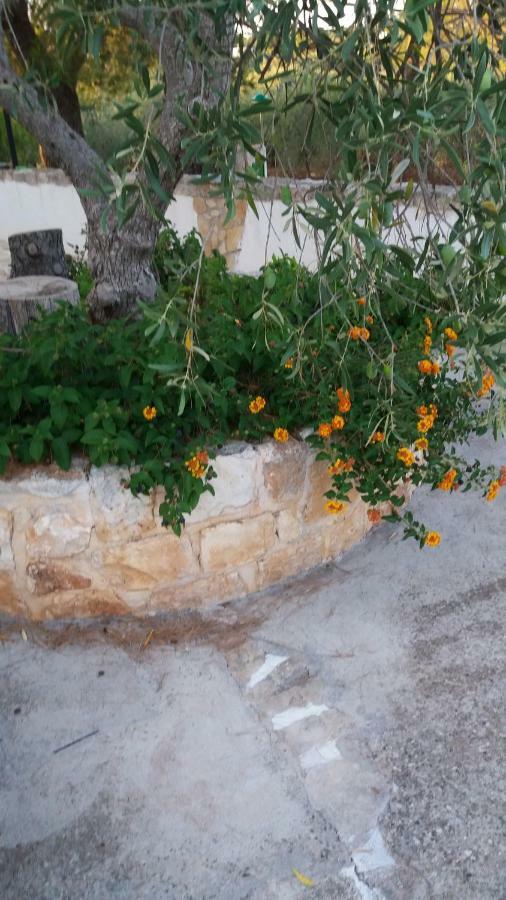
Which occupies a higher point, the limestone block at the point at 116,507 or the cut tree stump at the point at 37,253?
the cut tree stump at the point at 37,253

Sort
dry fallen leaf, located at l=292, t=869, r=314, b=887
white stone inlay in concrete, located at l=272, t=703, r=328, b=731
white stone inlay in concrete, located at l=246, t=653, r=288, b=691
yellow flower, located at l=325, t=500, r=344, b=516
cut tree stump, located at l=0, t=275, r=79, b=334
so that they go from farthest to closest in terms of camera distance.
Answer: cut tree stump, located at l=0, t=275, r=79, b=334 < yellow flower, located at l=325, t=500, r=344, b=516 < white stone inlay in concrete, located at l=246, t=653, r=288, b=691 < white stone inlay in concrete, located at l=272, t=703, r=328, b=731 < dry fallen leaf, located at l=292, t=869, r=314, b=887

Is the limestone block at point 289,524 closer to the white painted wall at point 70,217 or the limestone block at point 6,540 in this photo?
the limestone block at point 6,540

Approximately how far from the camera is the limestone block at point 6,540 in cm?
290

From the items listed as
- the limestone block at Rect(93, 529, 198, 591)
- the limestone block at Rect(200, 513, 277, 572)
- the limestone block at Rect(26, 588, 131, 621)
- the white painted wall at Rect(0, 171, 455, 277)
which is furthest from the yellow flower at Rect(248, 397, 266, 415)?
the white painted wall at Rect(0, 171, 455, 277)

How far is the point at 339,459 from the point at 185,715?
1.06m

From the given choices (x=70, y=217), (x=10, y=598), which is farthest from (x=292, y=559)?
(x=70, y=217)

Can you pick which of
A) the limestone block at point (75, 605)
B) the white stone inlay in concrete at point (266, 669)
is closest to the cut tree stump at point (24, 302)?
the limestone block at point (75, 605)

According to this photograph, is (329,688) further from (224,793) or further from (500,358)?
(500,358)

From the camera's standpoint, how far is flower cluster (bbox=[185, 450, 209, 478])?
9.25ft

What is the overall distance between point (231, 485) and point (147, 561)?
1.35 feet

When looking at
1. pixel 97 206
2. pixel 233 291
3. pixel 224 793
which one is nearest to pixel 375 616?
pixel 224 793

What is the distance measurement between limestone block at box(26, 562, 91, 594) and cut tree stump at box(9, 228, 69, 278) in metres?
3.11

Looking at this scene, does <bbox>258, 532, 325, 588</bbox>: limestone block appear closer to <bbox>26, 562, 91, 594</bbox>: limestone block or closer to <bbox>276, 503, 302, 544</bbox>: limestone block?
<bbox>276, 503, 302, 544</bbox>: limestone block

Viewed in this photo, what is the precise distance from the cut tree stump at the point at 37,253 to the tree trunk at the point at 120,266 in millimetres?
1695
